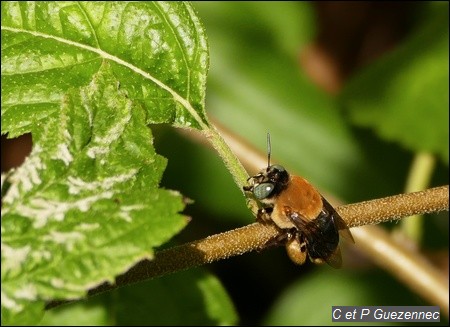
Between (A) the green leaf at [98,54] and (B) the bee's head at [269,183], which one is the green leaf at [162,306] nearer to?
(B) the bee's head at [269,183]

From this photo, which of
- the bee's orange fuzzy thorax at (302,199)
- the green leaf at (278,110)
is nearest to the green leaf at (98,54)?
the bee's orange fuzzy thorax at (302,199)

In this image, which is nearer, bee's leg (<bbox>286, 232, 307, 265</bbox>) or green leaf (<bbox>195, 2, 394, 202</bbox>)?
bee's leg (<bbox>286, 232, 307, 265</bbox>)

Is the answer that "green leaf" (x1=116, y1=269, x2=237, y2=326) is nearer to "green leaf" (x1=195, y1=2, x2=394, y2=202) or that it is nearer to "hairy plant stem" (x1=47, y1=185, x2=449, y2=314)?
"hairy plant stem" (x1=47, y1=185, x2=449, y2=314)

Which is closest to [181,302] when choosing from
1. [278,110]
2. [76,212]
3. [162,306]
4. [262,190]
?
[162,306]

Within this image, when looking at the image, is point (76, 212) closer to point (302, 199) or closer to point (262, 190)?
point (262, 190)

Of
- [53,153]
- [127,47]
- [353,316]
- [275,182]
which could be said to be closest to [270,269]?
[353,316]

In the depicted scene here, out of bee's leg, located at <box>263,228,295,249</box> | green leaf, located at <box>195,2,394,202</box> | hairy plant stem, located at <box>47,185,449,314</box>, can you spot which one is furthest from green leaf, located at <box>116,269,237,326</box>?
green leaf, located at <box>195,2,394,202</box>

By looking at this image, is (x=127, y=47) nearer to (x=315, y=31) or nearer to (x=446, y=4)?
(x=446, y=4)
